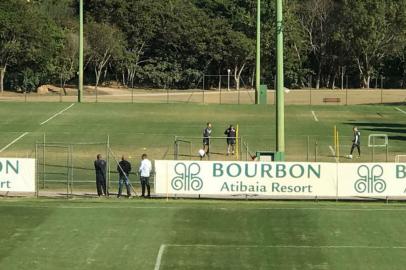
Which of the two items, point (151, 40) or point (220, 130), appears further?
point (151, 40)

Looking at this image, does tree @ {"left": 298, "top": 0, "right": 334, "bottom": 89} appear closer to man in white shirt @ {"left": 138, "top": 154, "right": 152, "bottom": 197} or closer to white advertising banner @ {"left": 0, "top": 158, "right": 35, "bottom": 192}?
man in white shirt @ {"left": 138, "top": 154, "right": 152, "bottom": 197}

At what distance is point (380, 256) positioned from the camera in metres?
18.8

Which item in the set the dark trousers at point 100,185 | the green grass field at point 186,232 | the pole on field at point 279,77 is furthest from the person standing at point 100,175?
the pole on field at point 279,77

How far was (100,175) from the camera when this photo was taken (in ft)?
91.9

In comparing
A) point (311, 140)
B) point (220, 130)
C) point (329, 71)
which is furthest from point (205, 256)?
point (329, 71)

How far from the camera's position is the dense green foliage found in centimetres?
8631

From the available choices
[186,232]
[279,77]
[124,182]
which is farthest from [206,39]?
[186,232]

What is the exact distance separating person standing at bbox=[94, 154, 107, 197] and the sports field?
2710 millimetres

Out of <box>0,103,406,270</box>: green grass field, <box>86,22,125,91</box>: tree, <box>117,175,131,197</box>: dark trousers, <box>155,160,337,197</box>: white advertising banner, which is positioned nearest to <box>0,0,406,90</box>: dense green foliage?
<box>86,22,125,91</box>: tree

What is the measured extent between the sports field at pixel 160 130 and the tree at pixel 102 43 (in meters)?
23.0

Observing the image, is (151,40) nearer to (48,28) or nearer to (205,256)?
(48,28)

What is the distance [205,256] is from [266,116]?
39511mm

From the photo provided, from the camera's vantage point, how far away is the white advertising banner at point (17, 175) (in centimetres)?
2664

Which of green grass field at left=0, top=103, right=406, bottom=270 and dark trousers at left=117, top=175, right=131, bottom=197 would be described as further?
dark trousers at left=117, top=175, right=131, bottom=197
